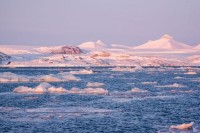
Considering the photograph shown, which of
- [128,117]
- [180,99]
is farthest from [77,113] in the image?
[180,99]

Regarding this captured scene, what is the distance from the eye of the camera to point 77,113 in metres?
31.3

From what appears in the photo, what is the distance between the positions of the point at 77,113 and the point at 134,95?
539 inches

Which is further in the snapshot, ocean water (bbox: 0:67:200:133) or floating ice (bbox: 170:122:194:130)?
ocean water (bbox: 0:67:200:133)

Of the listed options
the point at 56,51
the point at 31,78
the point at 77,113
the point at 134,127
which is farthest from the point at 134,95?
the point at 56,51

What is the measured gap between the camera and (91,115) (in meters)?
30.5

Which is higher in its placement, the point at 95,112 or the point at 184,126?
the point at 95,112

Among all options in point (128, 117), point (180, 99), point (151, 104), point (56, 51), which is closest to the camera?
point (128, 117)

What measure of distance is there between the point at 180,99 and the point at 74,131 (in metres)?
17.8

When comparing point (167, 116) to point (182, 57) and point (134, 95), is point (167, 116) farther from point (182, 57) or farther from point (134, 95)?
point (182, 57)

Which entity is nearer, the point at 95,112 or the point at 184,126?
the point at 184,126

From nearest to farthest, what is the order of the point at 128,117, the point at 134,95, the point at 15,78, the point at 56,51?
the point at 128,117 → the point at 134,95 → the point at 15,78 → the point at 56,51

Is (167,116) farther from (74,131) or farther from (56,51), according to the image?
(56,51)

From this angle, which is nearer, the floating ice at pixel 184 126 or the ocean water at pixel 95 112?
the floating ice at pixel 184 126

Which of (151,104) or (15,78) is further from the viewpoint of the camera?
(15,78)
